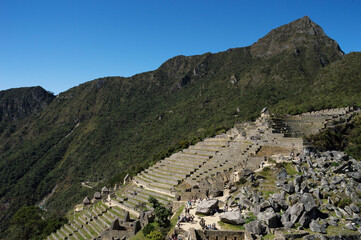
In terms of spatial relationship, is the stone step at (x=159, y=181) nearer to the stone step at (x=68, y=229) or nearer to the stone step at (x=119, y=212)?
the stone step at (x=119, y=212)

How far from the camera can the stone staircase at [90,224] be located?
2769 centimetres

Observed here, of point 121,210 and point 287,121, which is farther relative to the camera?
point 287,121

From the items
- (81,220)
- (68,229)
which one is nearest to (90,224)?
(81,220)

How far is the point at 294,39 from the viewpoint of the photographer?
142m

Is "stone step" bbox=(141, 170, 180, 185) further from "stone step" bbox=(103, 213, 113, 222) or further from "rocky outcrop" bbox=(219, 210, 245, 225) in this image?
"rocky outcrop" bbox=(219, 210, 245, 225)

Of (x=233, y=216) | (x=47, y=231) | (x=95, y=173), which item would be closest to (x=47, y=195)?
(x=95, y=173)

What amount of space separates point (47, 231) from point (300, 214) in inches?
1337

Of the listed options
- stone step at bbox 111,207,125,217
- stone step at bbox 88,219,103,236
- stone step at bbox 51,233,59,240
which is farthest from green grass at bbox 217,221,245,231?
stone step at bbox 51,233,59,240

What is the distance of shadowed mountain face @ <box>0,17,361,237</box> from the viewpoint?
85.8 m

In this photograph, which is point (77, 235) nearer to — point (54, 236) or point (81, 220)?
point (81, 220)

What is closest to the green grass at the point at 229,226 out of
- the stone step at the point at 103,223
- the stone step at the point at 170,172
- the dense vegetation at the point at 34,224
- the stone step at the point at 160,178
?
the stone step at the point at 160,178

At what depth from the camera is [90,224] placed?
29797mm

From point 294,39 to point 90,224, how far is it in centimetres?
14416

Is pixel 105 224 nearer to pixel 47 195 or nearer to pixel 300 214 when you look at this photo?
pixel 300 214
